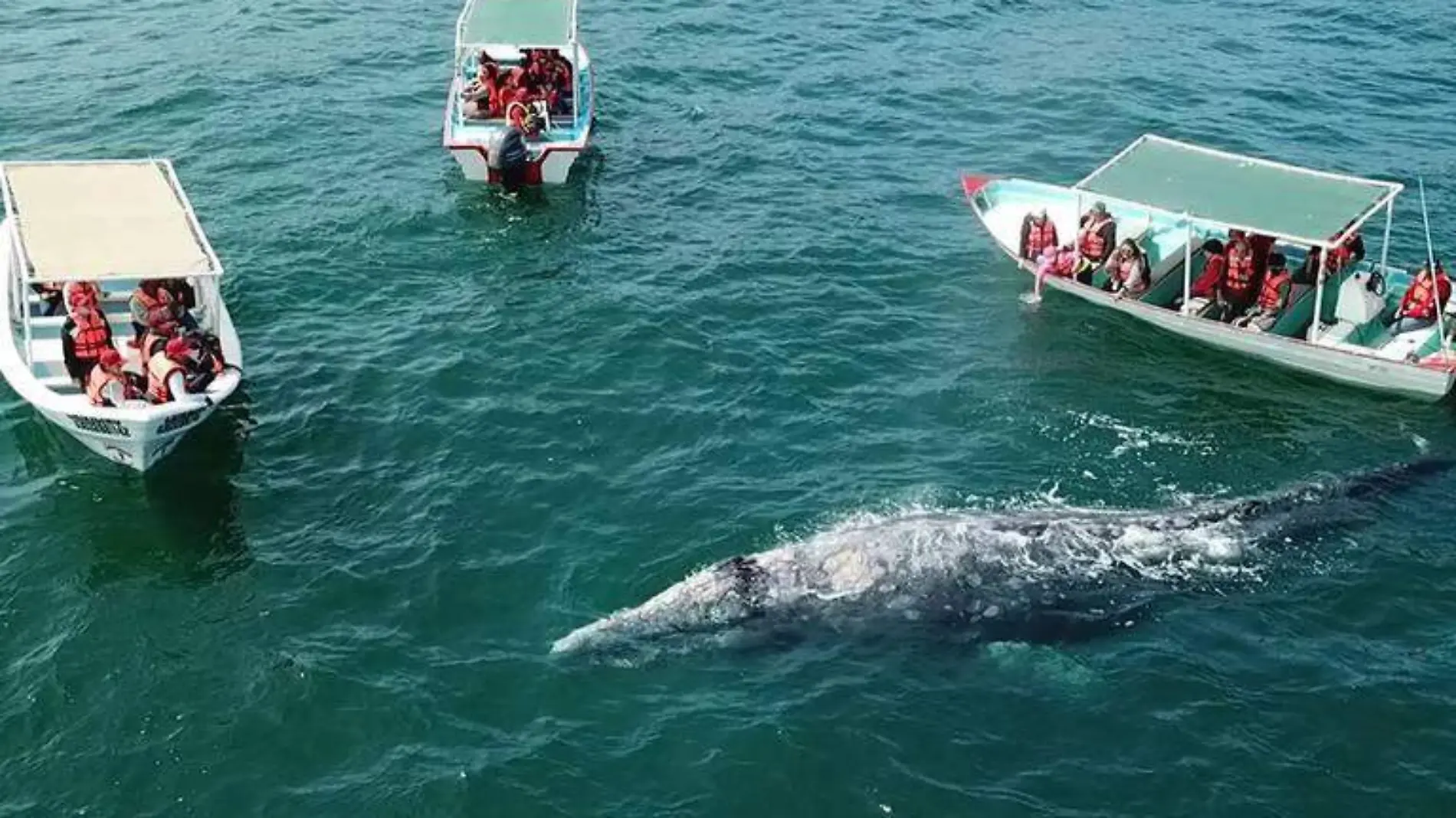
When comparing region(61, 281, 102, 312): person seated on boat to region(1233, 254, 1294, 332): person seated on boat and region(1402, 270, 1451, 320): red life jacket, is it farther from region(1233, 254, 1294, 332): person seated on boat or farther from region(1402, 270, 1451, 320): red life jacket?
region(1402, 270, 1451, 320): red life jacket

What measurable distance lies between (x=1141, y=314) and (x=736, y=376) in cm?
1089

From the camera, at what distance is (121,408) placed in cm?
3141

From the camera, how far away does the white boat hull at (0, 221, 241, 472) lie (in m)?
31.3

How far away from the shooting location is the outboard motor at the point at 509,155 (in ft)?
150

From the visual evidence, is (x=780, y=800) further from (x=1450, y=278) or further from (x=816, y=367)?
(x=1450, y=278)

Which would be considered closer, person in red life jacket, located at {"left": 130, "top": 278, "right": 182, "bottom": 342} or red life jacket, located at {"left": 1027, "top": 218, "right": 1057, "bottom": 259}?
person in red life jacket, located at {"left": 130, "top": 278, "right": 182, "bottom": 342}

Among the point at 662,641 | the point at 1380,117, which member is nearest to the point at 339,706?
the point at 662,641

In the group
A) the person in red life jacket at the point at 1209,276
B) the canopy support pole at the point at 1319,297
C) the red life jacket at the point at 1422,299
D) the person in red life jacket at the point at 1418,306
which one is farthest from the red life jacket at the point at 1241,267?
the red life jacket at the point at 1422,299

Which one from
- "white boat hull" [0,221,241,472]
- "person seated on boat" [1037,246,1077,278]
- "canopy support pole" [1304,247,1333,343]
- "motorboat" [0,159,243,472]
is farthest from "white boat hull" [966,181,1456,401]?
"motorboat" [0,159,243,472]

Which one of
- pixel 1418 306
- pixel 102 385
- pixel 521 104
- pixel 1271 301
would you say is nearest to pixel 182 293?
pixel 102 385

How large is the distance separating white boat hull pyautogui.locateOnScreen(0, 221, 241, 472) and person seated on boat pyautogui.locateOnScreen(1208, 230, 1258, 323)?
2428cm

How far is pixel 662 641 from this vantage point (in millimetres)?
28094

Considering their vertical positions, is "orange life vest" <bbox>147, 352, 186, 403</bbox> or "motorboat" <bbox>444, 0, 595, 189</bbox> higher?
"motorboat" <bbox>444, 0, 595, 189</bbox>

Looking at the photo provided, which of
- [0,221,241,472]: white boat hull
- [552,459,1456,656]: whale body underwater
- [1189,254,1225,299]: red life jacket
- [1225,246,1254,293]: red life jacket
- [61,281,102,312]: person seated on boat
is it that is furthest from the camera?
[1189,254,1225,299]: red life jacket
